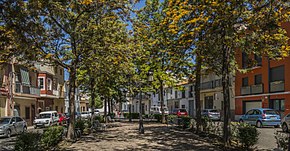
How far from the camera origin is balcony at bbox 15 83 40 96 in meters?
33.9

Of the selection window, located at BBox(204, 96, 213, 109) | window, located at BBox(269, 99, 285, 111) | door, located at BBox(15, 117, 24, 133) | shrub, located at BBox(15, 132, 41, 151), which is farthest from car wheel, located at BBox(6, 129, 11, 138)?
window, located at BBox(204, 96, 213, 109)

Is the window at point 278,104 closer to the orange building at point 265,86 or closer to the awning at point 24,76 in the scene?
the orange building at point 265,86

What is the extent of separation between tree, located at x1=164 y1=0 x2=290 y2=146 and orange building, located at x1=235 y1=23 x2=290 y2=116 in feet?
56.2

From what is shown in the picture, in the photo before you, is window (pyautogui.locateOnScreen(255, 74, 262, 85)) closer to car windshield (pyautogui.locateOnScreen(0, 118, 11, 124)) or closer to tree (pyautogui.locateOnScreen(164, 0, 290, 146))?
tree (pyautogui.locateOnScreen(164, 0, 290, 146))

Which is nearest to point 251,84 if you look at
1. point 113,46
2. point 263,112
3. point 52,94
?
point 263,112

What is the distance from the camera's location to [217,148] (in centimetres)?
1277

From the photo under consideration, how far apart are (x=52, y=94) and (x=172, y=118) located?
21712 mm

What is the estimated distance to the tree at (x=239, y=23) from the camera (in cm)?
1042

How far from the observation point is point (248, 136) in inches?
465

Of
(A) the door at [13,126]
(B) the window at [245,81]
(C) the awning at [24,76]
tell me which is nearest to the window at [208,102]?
(B) the window at [245,81]

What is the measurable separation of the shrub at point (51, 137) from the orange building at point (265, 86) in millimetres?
19051

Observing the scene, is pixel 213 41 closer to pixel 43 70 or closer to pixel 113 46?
pixel 113 46

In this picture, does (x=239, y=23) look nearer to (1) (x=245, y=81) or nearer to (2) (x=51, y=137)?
(2) (x=51, y=137)

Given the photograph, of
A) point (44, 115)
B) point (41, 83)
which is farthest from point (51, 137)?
point (41, 83)
